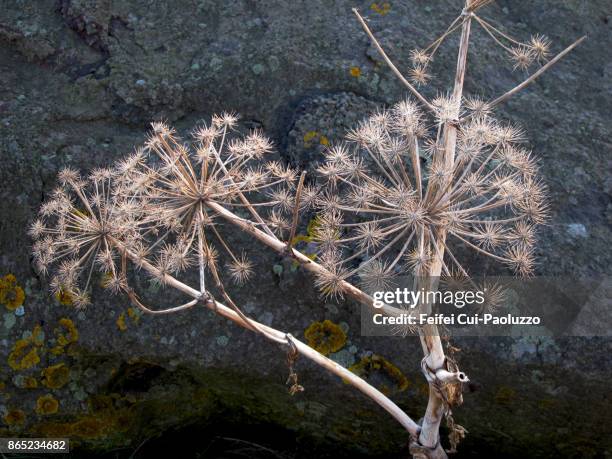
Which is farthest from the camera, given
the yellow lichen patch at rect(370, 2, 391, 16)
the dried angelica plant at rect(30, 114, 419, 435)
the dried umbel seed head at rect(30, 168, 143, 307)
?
the yellow lichen patch at rect(370, 2, 391, 16)

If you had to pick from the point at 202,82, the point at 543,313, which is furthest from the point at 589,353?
the point at 202,82

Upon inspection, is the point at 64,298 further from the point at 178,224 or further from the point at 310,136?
the point at 310,136

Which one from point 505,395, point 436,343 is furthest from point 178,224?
point 505,395

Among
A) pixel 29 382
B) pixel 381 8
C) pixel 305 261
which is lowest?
pixel 29 382

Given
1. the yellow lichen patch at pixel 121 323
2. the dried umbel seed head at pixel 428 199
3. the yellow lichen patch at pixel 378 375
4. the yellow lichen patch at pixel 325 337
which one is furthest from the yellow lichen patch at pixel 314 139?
the yellow lichen patch at pixel 121 323

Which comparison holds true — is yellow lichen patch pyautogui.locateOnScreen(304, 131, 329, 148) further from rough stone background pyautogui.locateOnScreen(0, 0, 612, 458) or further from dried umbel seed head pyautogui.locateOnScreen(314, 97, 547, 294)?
dried umbel seed head pyautogui.locateOnScreen(314, 97, 547, 294)

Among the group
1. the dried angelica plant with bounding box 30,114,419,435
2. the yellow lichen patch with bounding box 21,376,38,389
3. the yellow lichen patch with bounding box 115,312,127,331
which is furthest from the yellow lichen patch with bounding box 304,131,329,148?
the yellow lichen patch with bounding box 21,376,38,389
